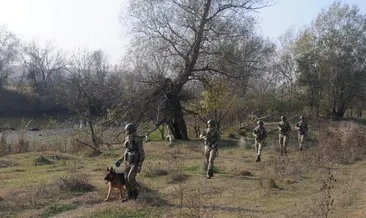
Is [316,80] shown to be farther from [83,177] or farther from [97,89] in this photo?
[83,177]

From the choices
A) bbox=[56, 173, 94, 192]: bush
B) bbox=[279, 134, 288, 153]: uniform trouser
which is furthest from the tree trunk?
bbox=[56, 173, 94, 192]: bush

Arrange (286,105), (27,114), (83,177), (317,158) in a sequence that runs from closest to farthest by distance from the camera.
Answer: (83,177) < (317,158) < (286,105) < (27,114)

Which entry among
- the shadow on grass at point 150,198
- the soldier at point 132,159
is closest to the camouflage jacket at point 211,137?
the shadow on grass at point 150,198

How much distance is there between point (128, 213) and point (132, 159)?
5.11ft

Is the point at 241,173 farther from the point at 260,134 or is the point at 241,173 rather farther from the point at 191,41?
the point at 191,41

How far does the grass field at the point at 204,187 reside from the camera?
11.1m

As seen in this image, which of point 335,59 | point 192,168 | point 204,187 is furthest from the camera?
point 335,59

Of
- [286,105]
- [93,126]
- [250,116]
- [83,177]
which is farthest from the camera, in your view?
[286,105]

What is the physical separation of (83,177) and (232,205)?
4.67m

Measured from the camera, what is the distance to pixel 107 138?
30922 mm

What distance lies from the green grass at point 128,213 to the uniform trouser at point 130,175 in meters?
1.00

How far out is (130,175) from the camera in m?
12.0

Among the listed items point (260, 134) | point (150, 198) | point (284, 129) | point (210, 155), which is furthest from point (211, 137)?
point (284, 129)

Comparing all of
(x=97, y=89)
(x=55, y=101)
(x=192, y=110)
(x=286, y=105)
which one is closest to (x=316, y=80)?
(x=286, y=105)
